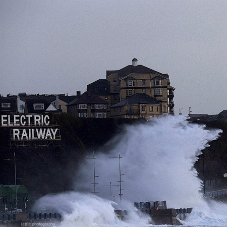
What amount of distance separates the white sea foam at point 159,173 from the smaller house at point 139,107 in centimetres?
4283

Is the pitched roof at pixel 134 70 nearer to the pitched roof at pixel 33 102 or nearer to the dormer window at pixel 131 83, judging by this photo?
the dormer window at pixel 131 83

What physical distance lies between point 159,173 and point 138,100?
52.5 m

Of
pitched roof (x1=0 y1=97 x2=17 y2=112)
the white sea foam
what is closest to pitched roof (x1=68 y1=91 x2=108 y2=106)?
pitched roof (x1=0 y1=97 x2=17 y2=112)

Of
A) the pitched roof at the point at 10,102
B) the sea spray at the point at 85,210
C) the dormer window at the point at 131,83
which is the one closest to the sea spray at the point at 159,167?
the sea spray at the point at 85,210

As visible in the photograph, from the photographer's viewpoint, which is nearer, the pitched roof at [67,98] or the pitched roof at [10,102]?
the pitched roof at [10,102]

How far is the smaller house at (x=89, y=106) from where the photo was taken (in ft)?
497

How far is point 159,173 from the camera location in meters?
100

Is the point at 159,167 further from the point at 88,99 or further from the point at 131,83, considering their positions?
the point at 131,83

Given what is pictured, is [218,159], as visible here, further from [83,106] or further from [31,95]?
[31,95]

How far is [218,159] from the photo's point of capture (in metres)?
133

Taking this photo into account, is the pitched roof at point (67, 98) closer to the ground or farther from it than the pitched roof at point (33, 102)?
farther from it

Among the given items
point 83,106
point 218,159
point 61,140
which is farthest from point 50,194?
point 83,106

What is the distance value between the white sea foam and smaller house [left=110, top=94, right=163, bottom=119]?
42.8 metres

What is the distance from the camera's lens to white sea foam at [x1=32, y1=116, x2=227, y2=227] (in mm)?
98812
